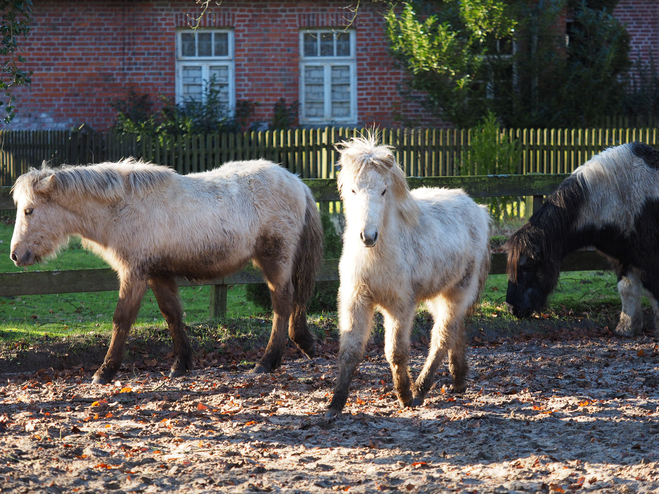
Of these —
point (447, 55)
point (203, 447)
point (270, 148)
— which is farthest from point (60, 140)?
point (203, 447)

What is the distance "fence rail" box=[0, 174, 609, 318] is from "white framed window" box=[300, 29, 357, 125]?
315 inches

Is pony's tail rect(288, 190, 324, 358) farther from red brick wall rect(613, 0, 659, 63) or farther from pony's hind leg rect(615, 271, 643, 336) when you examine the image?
red brick wall rect(613, 0, 659, 63)

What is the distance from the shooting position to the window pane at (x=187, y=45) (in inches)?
612

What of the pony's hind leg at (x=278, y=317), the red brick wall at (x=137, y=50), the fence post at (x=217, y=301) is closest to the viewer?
the pony's hind leg at (x=278, y=317)

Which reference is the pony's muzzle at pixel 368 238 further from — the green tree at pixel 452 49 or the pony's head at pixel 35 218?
the green tree at pixel 452 49

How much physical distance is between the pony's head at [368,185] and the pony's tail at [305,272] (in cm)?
182

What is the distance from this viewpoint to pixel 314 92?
15844mm

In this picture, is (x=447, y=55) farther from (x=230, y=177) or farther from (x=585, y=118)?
(x=230, y=177)

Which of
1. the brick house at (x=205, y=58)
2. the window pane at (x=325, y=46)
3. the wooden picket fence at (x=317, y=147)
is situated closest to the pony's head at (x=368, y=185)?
the wooden picket fence at (x=317, y=147)

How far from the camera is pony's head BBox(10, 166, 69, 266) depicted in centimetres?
564

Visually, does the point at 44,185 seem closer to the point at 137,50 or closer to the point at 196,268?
the point at 196,268

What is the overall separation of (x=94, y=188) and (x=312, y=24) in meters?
10.7

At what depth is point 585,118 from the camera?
15.2 m

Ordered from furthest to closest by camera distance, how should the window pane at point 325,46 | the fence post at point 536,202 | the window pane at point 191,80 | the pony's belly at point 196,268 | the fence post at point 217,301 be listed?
the window pane at point 325,46 < the window pane at point 191,80 < the fence post at point 536,202 < the fence post at point 217,301 < the pony's belly at point 196,268
